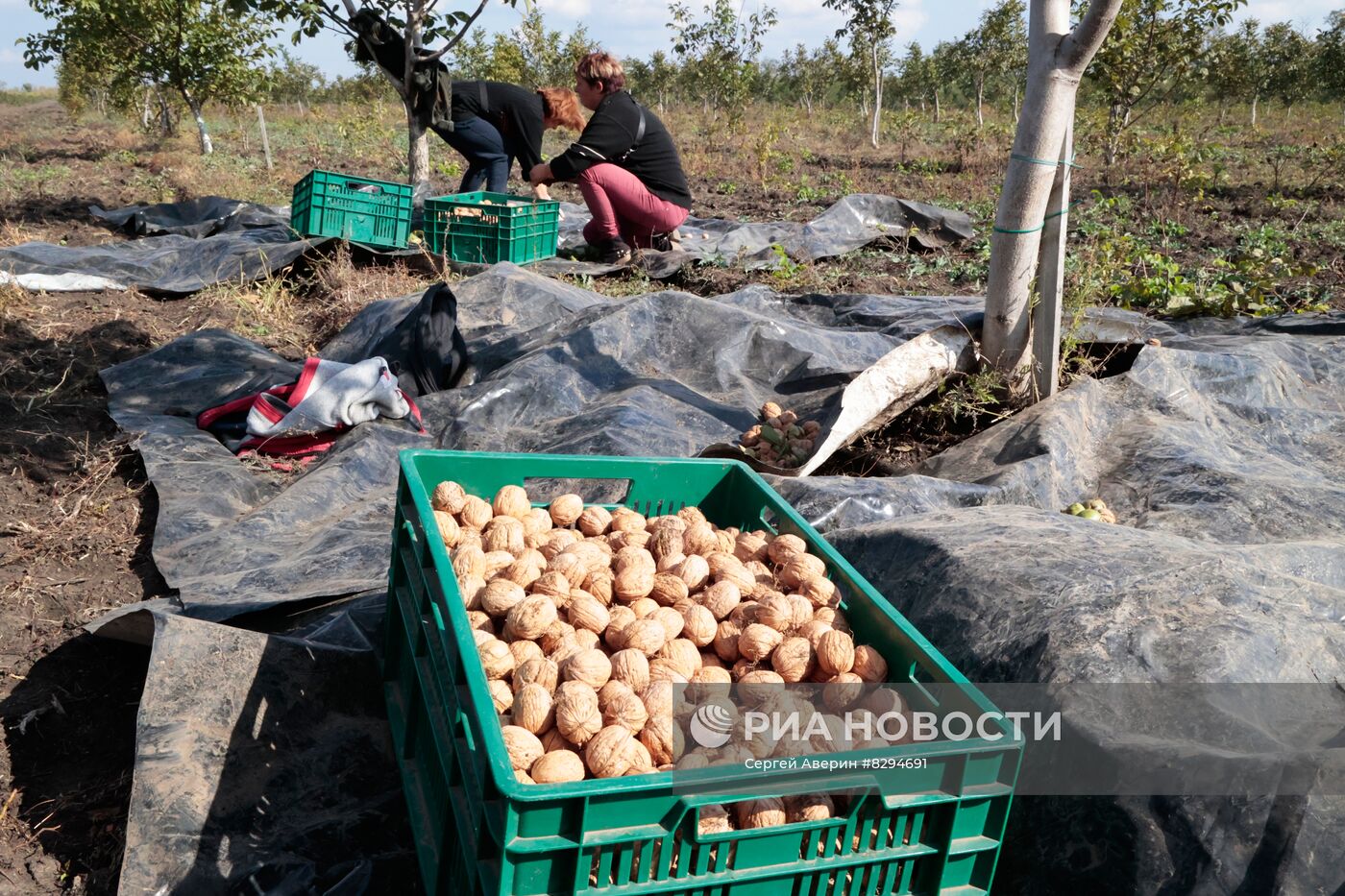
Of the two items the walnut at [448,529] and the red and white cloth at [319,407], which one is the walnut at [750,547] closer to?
the walnut at [448,529]

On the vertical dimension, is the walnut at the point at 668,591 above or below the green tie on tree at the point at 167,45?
below

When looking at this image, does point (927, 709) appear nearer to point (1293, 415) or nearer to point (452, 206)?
point (1293, 415)

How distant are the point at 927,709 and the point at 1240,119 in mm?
34342

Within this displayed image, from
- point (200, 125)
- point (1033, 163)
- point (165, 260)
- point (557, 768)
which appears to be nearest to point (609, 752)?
point (557, 768)

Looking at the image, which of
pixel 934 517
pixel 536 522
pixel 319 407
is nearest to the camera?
pixel 536 522

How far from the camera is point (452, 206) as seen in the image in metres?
6.96

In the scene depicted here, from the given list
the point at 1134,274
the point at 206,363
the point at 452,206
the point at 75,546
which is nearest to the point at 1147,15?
the point at 1134,274

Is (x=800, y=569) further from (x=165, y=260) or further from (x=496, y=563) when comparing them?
(x=165, y=260)

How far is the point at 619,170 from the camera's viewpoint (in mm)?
7488

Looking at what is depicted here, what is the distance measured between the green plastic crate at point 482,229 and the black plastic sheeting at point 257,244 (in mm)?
225

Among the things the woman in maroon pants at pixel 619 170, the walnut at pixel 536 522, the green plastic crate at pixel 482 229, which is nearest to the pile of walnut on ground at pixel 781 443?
the walnut at pixel 536 522

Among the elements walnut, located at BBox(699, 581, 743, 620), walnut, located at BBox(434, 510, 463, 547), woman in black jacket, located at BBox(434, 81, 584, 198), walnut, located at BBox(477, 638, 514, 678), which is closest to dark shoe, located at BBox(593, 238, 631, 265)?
woman in black jacket, located at BBox(434, 81, 584, 198)

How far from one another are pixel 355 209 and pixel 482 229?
908mm

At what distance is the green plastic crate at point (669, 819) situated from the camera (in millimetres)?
1277
